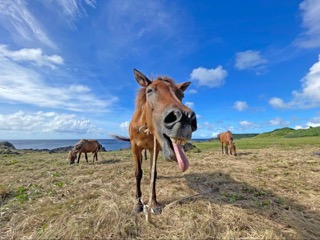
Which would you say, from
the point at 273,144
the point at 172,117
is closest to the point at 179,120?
→ the point at 172,117

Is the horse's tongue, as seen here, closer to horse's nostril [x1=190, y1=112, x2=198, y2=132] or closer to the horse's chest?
horse's nostril [x1=190, y1=112, x2=198, y2=132]

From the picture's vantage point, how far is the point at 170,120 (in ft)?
8.84

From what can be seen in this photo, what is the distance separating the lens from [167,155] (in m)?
2.81

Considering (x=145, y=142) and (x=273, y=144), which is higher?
(x=273, y=144)

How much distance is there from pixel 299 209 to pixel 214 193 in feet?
5.88

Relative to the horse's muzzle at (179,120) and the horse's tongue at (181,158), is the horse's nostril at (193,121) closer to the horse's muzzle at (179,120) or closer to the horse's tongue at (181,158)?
the horse's muzzle at (179,120)

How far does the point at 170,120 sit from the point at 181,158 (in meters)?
0.54

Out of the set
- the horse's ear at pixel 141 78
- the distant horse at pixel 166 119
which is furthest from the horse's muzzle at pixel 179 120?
the horse's ear at pixel 141 78

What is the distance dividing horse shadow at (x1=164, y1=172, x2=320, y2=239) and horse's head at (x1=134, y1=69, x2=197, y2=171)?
5.64 ft

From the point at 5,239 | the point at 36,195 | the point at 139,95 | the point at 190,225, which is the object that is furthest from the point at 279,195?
the point at 36,195

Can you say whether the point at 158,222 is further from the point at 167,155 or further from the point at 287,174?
the point at 287,174

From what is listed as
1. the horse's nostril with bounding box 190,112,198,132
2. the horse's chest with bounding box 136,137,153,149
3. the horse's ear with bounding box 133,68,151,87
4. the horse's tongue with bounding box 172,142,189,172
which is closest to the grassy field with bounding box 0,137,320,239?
the horse's tongue with bounding box 172,142,189,172

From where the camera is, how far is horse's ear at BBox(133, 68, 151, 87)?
3.93m

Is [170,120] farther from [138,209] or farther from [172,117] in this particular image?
[138,209]
